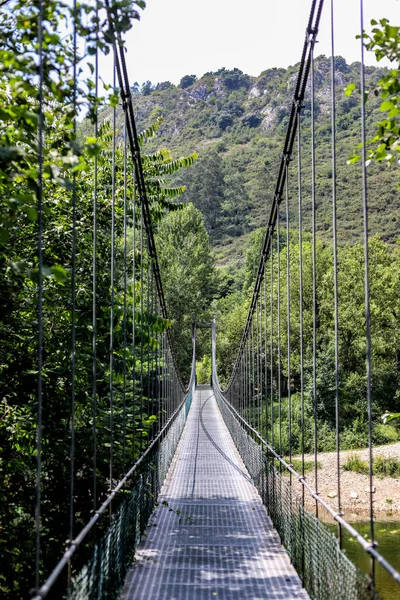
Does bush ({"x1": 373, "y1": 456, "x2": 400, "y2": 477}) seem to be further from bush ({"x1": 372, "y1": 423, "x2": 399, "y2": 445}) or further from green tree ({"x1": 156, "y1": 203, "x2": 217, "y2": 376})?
green tree ({"x1": 156, "y1": 203, "x2": 217, "y2": 376})

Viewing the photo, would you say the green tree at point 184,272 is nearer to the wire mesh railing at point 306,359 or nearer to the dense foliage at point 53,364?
the wire mesh railing at point 306,359

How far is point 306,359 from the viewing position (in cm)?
2647

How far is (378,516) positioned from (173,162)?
1052cm

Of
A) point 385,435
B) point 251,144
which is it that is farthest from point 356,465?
point 251,144

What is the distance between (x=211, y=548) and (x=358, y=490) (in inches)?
542

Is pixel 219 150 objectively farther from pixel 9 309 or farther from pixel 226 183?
pixel 9 309

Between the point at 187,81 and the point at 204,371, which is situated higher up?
the point at 187,81

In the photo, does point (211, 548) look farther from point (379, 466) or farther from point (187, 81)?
point (187, 81)

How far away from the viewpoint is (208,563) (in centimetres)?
546

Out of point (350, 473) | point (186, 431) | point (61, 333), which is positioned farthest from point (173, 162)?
point (350, 473)

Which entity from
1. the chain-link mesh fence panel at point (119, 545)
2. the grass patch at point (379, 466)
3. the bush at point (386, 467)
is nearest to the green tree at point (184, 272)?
A: the grass patch at point (379, 466)

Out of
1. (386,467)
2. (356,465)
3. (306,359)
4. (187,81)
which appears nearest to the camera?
(386,467)

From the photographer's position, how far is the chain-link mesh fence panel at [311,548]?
10.2 ft

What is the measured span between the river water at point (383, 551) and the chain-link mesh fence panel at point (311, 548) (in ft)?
5.79
